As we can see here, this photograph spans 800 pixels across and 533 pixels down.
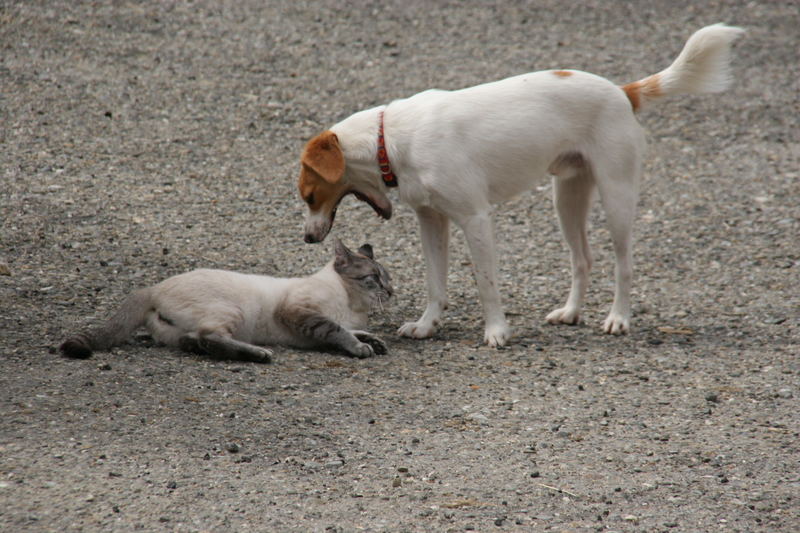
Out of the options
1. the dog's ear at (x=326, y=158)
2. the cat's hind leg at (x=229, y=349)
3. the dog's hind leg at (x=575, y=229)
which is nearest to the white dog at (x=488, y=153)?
the dog's ear at (x=326, y=158)

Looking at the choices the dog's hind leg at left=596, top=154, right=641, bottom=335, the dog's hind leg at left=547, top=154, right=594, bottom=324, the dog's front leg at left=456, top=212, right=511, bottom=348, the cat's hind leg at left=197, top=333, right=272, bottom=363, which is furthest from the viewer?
the dog's hind leg at left=547, top=154, right=594, bottom=324

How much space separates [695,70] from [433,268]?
197cm

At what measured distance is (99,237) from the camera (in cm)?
681

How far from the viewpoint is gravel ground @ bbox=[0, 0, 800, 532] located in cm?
379

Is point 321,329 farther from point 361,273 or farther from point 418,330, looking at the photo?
point 418,330

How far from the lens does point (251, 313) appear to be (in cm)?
520

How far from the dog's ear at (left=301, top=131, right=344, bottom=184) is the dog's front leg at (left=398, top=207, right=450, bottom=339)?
2.09 ft

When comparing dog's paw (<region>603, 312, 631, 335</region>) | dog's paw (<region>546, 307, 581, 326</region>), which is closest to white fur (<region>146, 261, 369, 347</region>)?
dog's paw (<region>546, 307, 581, 326</region>)

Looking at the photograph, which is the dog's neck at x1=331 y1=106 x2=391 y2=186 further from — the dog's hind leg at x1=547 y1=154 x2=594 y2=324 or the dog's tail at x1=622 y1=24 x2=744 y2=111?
the dog's tail at x1=622 y1=24 x2=744 y2=111

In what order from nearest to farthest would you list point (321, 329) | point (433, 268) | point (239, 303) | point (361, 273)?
point (239, 303) → point (321, 329) → point (361, 273) → point (433, 268)

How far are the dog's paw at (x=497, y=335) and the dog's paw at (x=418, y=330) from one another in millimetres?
344

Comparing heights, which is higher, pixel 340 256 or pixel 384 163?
pixel 384 163

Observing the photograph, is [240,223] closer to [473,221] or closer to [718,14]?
[473,221]

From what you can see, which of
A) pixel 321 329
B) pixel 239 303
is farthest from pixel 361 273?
pixel 239 303
